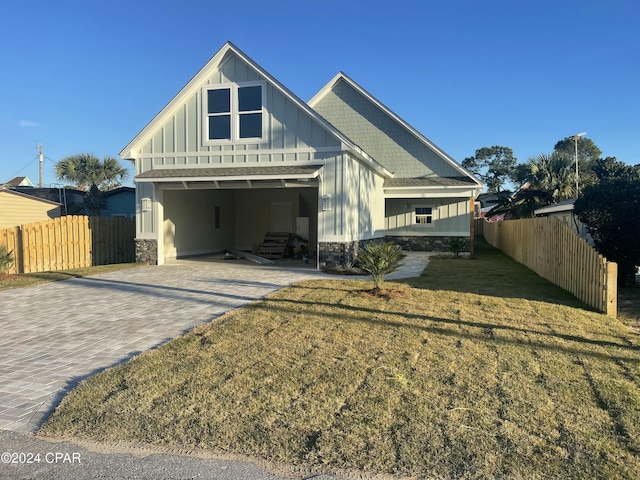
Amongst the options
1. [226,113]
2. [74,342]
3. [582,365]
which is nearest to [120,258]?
[226,113]

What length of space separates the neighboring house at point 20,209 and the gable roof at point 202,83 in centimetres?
825

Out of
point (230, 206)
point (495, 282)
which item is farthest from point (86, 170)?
point (495, 282)

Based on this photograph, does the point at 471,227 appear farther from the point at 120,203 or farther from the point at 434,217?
the point at 120,203

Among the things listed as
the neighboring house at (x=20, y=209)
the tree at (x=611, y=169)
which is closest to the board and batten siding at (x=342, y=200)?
the neighboring house at (x=20, y=209)

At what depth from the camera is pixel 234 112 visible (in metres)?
14.1

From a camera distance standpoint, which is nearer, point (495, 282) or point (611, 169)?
point (495, 282)

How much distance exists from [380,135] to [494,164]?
182 ft

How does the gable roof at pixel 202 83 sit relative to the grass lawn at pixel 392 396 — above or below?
above

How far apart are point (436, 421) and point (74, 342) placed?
5.02 meters

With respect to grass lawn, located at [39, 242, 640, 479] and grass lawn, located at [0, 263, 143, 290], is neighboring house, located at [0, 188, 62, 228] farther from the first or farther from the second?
grass lawn, located at [39, 242, 640, 479]

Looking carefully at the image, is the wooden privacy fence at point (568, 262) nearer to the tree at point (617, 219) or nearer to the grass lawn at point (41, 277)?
the tree at point (617, 219)

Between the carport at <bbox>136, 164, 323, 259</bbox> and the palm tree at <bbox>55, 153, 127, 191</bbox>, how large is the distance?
15.1 m

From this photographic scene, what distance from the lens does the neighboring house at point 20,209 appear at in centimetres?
1886

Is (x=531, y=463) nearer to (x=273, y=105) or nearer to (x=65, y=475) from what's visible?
(x=65, y=475)
